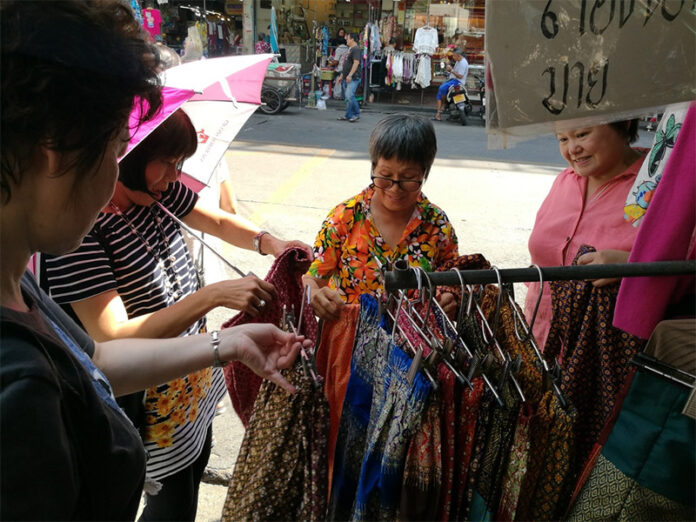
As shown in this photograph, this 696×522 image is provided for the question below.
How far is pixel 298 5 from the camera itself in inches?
591

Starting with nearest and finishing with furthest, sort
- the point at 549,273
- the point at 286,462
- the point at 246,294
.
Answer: the point at 549,273 → the point at 286,462 → the point at 246,294

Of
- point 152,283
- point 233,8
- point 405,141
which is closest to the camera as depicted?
point 152,283

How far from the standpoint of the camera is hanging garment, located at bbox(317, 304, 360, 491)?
142 cm

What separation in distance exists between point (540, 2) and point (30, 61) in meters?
0.74

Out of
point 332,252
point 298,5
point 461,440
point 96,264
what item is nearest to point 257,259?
point 332,252

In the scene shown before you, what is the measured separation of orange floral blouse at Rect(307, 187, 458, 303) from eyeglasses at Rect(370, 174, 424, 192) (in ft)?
0.30

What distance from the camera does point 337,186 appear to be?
21.4 feet

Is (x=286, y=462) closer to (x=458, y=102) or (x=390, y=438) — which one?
(x=390, y=438)

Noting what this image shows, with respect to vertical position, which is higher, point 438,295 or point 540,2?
point 540,2

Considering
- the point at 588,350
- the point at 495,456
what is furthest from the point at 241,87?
the point at 495,456

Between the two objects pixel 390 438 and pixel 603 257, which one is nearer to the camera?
pixel 390 438

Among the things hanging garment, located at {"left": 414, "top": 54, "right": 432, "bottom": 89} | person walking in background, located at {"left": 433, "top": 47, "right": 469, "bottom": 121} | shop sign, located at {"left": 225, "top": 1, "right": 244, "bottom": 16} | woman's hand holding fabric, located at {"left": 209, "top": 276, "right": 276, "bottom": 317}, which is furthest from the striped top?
shop sign, located at {"left": 225, "top": 1, "right": 244, "bottom": 16}

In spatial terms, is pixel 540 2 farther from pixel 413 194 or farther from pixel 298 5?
pixel 298 5

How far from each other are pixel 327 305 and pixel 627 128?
4.03ft
